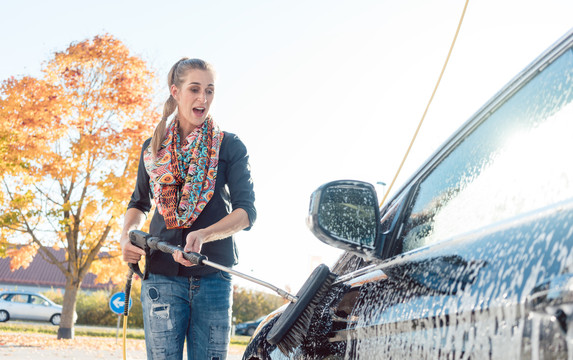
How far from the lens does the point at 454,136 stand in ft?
5.30

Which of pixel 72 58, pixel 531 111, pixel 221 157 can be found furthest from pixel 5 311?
pixel 531 111

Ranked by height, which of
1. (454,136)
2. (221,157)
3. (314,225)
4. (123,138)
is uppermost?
(123,138)

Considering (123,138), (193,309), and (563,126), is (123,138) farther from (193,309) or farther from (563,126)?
(563,126)

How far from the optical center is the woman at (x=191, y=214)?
262cm

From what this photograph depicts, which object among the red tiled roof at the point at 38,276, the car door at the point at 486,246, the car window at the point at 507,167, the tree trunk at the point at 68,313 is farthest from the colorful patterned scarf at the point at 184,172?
the red tiled roof at the point at 38,276

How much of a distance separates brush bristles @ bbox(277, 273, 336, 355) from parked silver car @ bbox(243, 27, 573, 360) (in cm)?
1

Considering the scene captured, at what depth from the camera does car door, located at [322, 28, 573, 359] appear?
2.96ft

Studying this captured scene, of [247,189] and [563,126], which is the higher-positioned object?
[247,189]

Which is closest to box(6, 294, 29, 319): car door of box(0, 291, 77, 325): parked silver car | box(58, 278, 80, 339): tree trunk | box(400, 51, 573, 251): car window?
box(0, 291, 77, 325): parked silver car

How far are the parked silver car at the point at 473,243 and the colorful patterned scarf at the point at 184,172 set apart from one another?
3.18 feet

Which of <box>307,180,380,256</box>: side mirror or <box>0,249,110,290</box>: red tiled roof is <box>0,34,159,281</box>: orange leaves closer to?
<box>307,180,380,256</box>: side mirror

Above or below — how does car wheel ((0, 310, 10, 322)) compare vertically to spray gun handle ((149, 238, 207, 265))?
above

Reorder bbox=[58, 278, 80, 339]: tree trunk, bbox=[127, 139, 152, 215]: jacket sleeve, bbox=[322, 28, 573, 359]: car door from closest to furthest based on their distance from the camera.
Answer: bbox=[322, 28, 573, 359]: car door
bbox=[127, 139, 152, 215]: jacket sleeve
bbox=[58, 278, 80, 339]: tree trunk

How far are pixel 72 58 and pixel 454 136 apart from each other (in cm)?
1598
